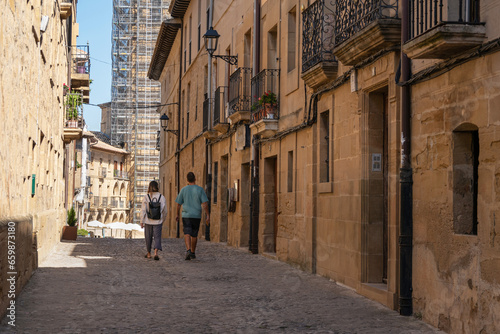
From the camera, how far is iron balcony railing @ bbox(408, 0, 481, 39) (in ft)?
23.2

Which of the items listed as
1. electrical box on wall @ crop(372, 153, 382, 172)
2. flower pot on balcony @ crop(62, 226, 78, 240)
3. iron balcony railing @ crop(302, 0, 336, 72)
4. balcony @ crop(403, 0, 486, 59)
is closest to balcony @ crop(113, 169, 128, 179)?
flower pot on balcony @ crop(62, 226, 78, 240)

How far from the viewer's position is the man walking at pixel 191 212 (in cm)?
1539

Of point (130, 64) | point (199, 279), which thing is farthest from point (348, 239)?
point (130, 64)

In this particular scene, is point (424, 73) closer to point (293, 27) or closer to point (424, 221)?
point (424, 221)

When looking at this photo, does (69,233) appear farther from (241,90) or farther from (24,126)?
(24,126)

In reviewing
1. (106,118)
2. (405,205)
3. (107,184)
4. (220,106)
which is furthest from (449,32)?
(106,118)

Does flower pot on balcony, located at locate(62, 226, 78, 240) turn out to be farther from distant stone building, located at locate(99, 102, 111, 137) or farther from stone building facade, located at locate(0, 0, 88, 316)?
distant stone building, located at locate(99, 102, 111, 137)

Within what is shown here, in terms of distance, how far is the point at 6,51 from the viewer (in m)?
8.01

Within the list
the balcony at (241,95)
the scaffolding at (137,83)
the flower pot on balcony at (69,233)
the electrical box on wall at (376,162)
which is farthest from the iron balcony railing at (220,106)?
the scaffolding at (137,83)

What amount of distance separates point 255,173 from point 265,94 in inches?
93.5

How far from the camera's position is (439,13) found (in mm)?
7934

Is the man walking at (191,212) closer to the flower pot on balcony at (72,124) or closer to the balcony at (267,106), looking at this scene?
the balcony at (267,106)

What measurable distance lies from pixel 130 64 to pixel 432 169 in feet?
215

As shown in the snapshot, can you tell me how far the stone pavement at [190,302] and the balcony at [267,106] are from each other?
128 inches
